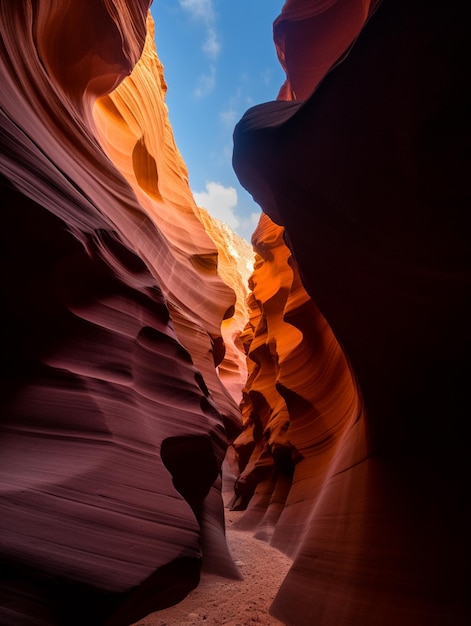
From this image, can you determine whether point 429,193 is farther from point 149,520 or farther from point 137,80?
point 137,80

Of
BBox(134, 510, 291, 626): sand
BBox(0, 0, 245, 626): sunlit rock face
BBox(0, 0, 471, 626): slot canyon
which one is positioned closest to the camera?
BBox(0, 0, 245, 626): sunlit rock face

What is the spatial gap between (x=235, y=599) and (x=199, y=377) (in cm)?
209

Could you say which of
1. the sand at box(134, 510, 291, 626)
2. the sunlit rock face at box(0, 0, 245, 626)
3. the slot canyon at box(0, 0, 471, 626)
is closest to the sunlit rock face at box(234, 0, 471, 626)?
the slot canyon at box(0, 0, 471, 626)

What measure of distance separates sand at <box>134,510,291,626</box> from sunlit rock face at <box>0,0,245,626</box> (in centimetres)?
38

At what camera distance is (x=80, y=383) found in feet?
8.32

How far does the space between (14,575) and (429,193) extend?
2.85 m

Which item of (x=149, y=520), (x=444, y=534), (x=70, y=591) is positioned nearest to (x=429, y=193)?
(x=444, y=534)

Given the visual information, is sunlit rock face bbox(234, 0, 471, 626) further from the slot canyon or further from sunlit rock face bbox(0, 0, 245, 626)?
sunlit rock face bbox(0, 0, 245, 626)

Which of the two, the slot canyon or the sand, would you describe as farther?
the sand

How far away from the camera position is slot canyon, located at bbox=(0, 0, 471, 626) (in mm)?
1912

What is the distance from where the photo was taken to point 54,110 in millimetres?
3646

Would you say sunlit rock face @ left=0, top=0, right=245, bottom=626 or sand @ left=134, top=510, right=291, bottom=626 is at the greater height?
sunlit rock face @ left=0, top=0, right=245, bottom=626

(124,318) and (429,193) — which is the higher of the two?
(429,193)

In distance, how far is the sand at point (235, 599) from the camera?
3029 millimetres
